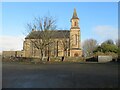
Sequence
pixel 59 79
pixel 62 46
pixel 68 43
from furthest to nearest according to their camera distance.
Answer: pixel 62 46 < pixel 68 43 < pixel 59 79

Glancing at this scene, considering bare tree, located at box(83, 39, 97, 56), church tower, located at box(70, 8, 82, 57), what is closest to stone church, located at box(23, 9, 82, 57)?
church tower, located at box(70, 8, 82, 57)

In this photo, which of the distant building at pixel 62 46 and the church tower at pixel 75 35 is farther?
the church tower at pixel 75 35

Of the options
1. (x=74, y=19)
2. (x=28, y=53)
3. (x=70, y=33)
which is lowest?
(x=28, y=53)

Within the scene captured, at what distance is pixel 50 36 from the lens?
5012 cm

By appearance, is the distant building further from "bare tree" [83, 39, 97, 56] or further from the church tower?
"bare tree" [83, 39, 97, 56]

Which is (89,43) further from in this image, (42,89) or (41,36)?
(42,89)

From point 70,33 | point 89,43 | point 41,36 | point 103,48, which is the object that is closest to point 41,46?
point 41,36

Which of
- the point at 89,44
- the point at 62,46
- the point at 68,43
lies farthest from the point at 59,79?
the point at 89,44

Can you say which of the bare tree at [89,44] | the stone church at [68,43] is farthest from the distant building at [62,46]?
the bare tree at [89,44]

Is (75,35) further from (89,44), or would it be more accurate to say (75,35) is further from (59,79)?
(59,79)

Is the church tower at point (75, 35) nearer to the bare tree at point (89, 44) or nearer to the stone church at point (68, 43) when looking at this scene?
the stone church at point (68, 43)

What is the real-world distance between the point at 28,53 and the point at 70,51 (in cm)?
1671

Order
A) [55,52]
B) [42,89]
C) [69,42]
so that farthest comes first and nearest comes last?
1. [55,52]
2. [69,42]
3. [42,89]

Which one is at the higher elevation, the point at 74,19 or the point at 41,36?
the point at 74,19
